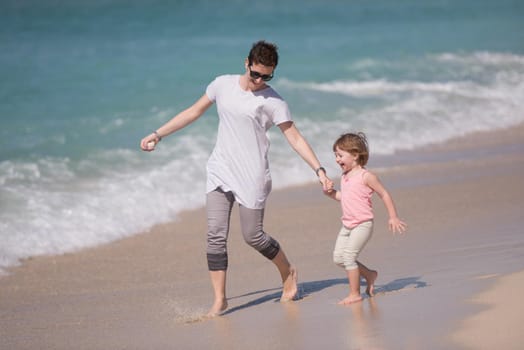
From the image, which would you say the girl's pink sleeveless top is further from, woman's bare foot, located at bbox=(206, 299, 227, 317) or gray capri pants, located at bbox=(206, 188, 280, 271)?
woman's bare foot, located at bbox=(206, 299, 227, 317)

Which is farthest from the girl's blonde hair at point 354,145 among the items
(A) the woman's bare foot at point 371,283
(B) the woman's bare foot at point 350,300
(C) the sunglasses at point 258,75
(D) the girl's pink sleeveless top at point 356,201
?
(B) the woman's bare foot at point 350,300

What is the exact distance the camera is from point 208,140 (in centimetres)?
1412

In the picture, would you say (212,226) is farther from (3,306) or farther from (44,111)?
(44,111)

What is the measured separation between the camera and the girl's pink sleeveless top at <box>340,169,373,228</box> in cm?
583

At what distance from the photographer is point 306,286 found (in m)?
6.60

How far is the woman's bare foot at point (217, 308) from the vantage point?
5.89 m

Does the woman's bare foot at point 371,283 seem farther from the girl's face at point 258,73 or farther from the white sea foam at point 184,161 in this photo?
the white sea foam at point 184,161

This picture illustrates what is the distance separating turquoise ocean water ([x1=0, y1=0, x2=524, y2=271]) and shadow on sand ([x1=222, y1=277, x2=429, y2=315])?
2681mm

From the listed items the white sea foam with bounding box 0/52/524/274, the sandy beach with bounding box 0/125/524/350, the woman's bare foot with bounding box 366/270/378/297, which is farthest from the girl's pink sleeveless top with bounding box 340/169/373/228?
the white sea foam with bounding box 0/52/524/274

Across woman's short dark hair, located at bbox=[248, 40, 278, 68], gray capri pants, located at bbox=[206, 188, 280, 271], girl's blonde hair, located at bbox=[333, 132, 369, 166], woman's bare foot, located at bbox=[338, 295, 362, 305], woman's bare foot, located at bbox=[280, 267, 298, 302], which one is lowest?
woman's bare foot, located at bbox=[338, 295, 362, 305]

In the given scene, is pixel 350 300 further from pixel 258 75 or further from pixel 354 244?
pixel 258 75

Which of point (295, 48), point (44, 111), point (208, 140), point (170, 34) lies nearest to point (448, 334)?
point (208, 140)

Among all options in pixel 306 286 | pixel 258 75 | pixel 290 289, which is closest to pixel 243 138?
pixel 258 75

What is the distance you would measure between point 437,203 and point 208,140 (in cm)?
559
